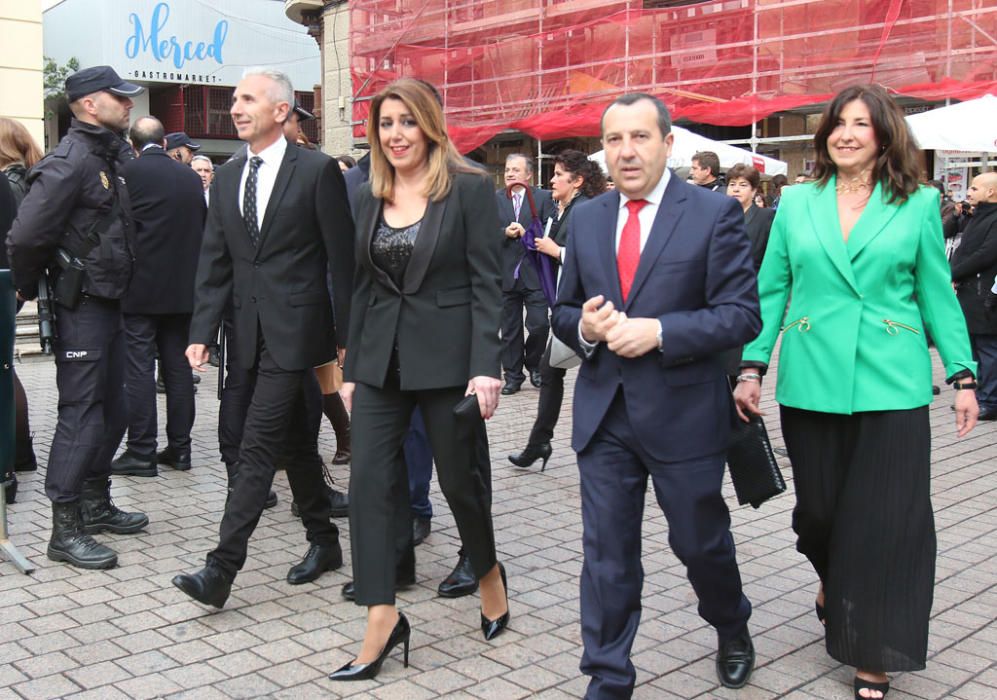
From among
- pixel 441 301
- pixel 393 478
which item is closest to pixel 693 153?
pixel 441 301

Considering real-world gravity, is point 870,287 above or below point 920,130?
below

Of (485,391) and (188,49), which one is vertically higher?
(188,49)

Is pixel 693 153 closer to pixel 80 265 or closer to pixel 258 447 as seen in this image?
pixel 80 265

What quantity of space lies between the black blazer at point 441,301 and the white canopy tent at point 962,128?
7.58 meters

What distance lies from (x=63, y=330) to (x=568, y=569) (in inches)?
101

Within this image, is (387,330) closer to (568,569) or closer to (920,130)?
(568,569)

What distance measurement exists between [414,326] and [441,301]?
0.13 metres

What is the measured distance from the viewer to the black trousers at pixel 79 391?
202 inches

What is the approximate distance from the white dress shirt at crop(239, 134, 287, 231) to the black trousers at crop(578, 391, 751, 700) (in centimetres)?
184

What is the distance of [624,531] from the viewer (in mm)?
3510

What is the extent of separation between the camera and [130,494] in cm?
639

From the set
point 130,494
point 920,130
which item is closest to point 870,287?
point 130,494

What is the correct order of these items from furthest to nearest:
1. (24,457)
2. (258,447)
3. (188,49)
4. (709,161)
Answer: (188,49), (709,161), (24,457), (258,447)

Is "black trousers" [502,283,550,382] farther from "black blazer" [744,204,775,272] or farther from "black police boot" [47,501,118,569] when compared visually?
"black police boot" [47,501,118,569]
